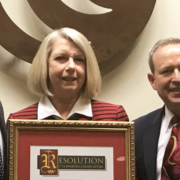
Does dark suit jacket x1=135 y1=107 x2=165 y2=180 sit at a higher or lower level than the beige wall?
lower

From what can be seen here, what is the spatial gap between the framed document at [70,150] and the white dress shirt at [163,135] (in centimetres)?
16

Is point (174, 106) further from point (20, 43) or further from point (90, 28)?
point (20, 43)

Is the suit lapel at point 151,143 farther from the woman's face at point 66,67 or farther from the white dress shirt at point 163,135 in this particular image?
the woman's face at point 66,67

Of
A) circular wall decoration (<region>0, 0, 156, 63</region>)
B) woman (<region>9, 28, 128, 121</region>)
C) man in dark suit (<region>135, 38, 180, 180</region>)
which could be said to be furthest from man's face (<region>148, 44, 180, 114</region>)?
circular wall decoration (<region>0, 0, 156, 63</region>)

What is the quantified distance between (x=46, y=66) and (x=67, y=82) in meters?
0.09

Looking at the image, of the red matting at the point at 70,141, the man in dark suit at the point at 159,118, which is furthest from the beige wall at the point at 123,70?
the red matting at the point at 70,141

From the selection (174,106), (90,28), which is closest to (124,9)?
(90,28)

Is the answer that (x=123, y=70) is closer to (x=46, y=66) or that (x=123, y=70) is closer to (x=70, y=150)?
(x=46, y=66)

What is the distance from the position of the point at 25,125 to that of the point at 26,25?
0.75 metres

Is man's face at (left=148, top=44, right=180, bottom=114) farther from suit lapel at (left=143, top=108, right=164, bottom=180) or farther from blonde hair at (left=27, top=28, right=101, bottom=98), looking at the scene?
blonde hair at (left=27, top=28, right=101, bottom=98)

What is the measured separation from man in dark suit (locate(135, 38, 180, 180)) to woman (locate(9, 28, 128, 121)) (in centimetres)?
11


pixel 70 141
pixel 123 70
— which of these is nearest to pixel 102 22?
pixel 123 70

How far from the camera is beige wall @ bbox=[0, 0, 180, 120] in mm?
1384

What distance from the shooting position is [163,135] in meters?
0.95
